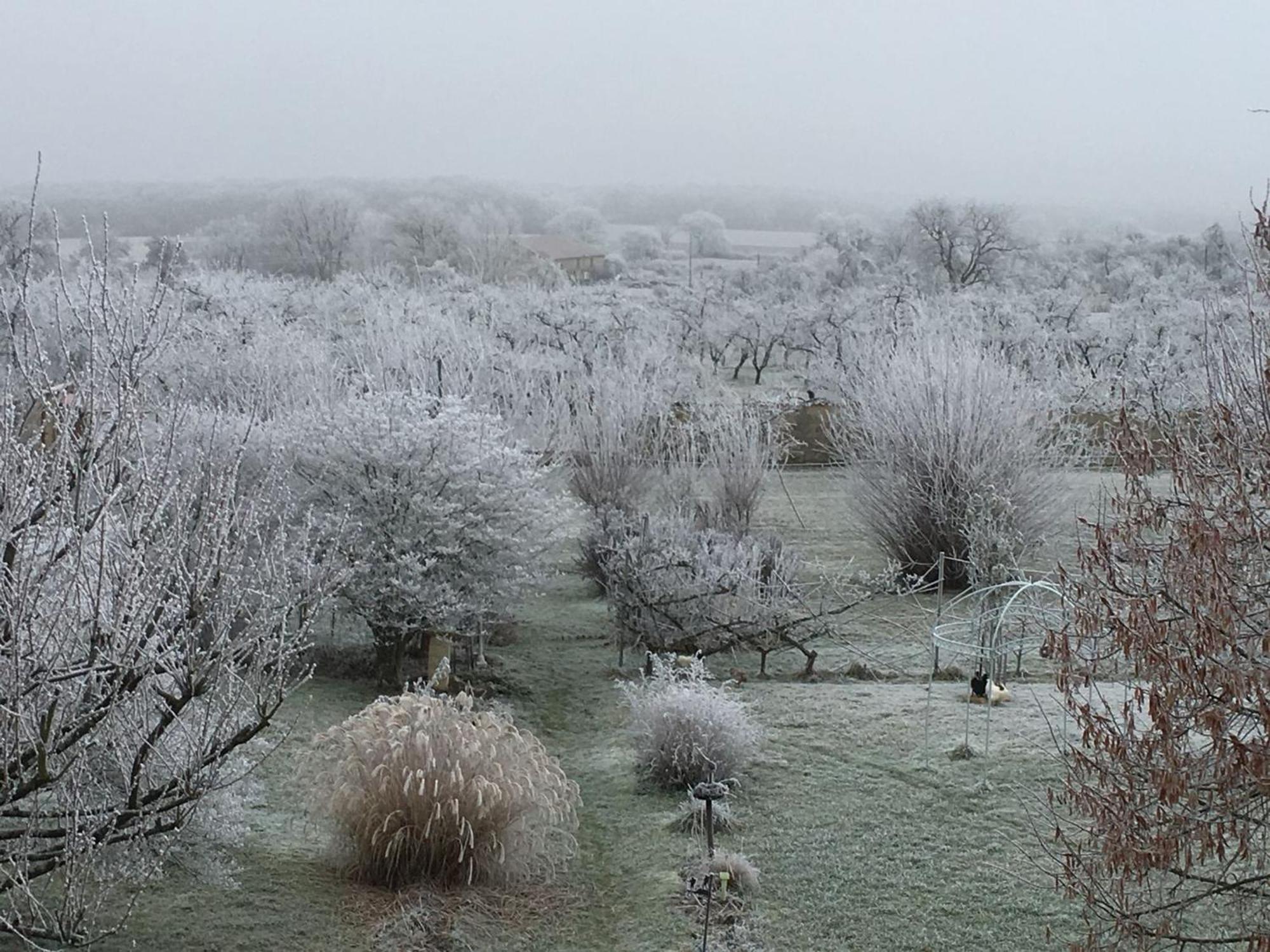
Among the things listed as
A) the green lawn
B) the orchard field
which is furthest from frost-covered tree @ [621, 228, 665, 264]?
the green lawn

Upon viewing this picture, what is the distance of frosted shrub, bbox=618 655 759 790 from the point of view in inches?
331

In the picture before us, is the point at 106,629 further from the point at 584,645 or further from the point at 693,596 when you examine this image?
the point at 584,645

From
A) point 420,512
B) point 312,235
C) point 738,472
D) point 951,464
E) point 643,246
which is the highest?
point 643,246

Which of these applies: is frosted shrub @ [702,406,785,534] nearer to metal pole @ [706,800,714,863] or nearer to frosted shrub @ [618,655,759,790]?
frosted shrub @ [618,655,759,790]

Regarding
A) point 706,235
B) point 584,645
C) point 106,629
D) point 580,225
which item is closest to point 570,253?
point 706,235

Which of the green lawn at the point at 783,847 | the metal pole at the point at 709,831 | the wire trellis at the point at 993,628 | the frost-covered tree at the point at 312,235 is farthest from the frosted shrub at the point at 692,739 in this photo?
the frost-covered tree at the point at 312,235

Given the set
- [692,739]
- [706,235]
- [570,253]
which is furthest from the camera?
[706,235]

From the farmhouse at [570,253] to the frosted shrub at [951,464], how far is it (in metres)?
40.6

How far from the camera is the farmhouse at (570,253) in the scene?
2269 inches

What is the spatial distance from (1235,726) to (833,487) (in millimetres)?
14595

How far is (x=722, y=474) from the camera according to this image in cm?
1597

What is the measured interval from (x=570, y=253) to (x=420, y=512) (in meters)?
51.8

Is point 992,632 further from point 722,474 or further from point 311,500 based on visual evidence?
point 722,474

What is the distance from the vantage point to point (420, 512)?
11.0 meters
